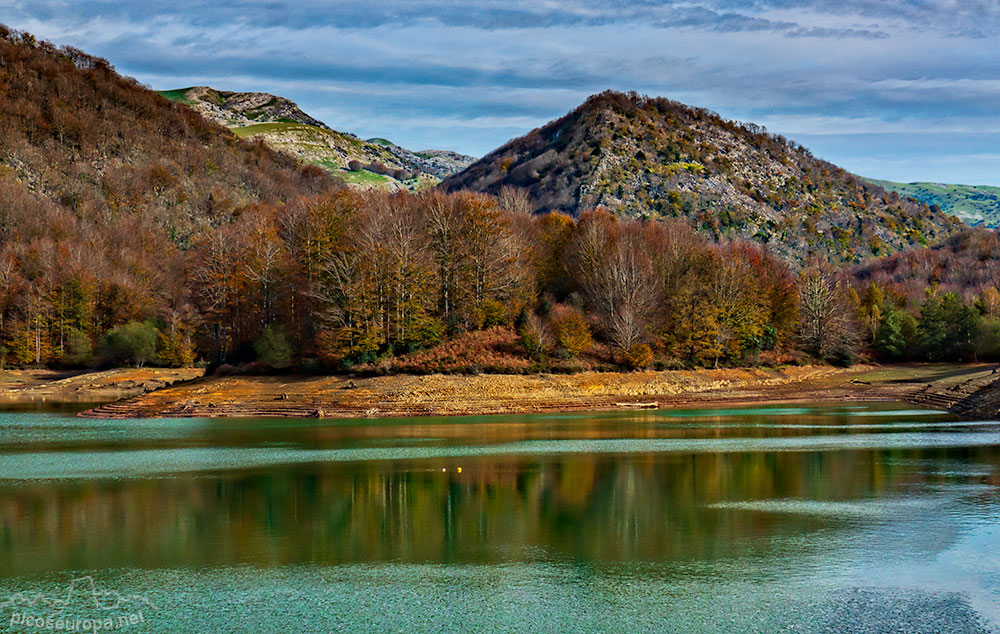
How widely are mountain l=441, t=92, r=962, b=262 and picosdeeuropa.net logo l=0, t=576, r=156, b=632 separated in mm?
145514

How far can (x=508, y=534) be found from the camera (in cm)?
2233

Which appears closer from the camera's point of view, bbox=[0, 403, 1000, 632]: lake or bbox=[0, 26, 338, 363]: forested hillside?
bbox=[0, 403, 1000, 632]: lake

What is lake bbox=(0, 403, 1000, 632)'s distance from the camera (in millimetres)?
16078

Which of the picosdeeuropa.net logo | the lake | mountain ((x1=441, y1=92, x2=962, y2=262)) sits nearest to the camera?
the picosdeeuropa.net logo

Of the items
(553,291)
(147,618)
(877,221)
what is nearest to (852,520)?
(147,618)

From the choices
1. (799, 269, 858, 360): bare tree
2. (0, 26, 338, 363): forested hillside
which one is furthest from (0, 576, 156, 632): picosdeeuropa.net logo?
(799, 269, 858, 360): bare tree

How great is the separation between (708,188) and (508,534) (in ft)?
518

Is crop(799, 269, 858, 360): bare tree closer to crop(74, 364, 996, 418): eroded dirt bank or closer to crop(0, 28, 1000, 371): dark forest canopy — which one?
crop(0, 28, 1000, 371): dark forest canopy

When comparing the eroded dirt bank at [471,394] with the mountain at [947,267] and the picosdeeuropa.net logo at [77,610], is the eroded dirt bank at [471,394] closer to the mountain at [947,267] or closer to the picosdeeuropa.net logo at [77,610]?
the picosdeeuropa.net logo at [77,610]

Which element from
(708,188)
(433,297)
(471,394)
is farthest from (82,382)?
(708,188)

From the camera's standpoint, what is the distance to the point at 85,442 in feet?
140

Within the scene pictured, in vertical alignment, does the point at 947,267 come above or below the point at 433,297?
above

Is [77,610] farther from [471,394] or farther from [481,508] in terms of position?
[471,394]

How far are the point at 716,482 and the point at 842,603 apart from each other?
527 inches
